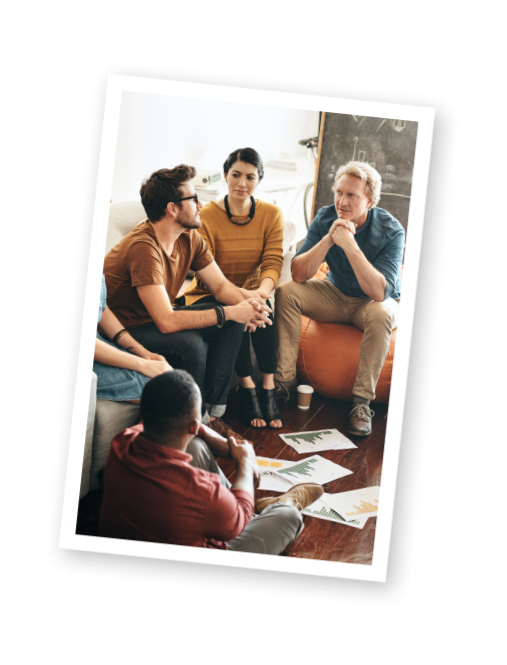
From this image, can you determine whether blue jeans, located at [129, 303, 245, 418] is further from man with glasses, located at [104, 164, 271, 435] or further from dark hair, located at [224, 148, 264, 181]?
dark hair, located at [224, 148, 264, 181]

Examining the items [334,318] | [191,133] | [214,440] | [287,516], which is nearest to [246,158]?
[191,133]

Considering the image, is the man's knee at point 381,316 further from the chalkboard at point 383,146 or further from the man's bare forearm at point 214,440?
the man's bare forearm at point 214,440

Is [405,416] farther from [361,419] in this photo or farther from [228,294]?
[228,294]

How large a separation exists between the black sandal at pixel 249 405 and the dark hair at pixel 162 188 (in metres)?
0.74

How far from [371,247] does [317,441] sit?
77 centimetres

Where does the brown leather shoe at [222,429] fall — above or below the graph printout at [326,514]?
above

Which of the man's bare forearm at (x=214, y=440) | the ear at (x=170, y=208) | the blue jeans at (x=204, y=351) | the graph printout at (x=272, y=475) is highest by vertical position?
the ear at (x=170, y=208)

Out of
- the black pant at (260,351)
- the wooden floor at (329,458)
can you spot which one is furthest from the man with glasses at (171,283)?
the wooden floor at (329,458)

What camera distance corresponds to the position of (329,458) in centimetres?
236

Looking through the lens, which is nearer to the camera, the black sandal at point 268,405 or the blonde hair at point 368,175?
the blonde hair at point 368,175

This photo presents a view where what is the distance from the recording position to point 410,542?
2.27m

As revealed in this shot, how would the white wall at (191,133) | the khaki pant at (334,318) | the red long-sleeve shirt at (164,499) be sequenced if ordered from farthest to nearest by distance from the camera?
the khaki pant at (334,318) → the white wall at (191,133) → the red long-sleeve shirt at (164,499)

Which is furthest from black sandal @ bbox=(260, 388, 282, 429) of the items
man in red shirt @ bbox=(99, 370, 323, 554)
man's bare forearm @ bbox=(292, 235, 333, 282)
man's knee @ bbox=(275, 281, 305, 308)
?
man's bare forearm @ bbox=(292, 235, 333, 282)

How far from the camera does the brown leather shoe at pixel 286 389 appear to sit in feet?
7.91
